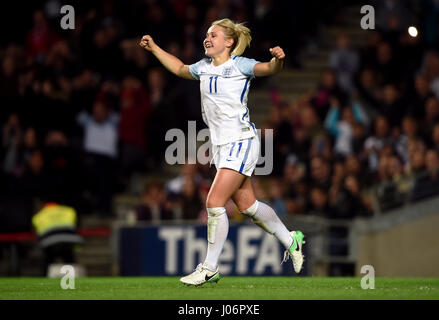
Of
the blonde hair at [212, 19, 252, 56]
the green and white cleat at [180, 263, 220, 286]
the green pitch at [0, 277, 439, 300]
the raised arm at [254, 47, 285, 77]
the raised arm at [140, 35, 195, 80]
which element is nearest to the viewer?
the green pitch at [0, 277, 439, 300]

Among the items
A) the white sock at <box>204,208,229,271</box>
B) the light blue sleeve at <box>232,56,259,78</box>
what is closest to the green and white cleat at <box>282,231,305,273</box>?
the white sock at <box>204,208,229,271</box>

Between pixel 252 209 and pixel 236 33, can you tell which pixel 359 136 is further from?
pixel 236 33

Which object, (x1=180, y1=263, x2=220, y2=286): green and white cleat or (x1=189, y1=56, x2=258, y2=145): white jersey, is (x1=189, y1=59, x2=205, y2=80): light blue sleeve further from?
(x1=180, y1=263, x2=220, y2=286): green and white cleat

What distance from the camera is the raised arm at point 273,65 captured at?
9438 millimetres

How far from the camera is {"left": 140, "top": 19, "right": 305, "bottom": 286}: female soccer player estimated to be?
9805mm

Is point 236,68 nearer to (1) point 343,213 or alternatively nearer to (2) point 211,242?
(2) point 211,242

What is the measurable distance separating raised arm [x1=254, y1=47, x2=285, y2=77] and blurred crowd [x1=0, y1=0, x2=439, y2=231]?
6728mm

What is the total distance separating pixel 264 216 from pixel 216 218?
0.60 meters

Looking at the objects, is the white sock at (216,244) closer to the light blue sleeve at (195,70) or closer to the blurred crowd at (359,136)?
the light blue sleeve at (195,70)

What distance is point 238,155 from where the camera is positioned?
9844mm

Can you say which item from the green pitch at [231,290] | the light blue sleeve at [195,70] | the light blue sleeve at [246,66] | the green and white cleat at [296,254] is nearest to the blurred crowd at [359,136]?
the green pitch at [231,290]

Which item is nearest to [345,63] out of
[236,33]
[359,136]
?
[359,136]

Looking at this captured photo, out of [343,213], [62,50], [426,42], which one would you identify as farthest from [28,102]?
[426,42]

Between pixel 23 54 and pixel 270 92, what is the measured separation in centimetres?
447
